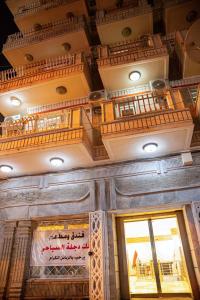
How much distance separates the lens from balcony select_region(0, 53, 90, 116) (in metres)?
8.80

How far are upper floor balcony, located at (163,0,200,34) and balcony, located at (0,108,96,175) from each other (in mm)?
6670

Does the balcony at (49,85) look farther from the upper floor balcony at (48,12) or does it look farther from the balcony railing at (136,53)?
the upper floor balcony at (48,12)

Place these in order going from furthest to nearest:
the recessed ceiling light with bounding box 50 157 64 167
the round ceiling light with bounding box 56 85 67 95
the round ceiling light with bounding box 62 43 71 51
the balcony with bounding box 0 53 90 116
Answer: the round ceiling light with bounding box 62 43 71 51
the round ceiling light with bounding box 56 85 67 95
the balcony with bounding box 0 53 90 116
the recessed ceiling light with bounding box 50 157 64 167

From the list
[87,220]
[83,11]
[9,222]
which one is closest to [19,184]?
[9,222]

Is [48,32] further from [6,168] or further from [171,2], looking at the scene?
[6,168]

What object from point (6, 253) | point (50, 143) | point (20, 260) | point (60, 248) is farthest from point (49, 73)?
point (20, 260)

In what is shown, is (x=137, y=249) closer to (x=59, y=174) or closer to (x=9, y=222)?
(x=59, y=174)

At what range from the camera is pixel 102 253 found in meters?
5.89

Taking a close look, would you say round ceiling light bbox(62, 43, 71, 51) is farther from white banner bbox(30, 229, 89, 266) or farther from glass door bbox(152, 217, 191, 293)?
glass door bbox(152, 217, 191, 293)

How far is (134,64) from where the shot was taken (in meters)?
8.38

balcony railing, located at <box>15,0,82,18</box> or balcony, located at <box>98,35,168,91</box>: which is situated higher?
balcony railing, located at <box>15,0,82,18</box>

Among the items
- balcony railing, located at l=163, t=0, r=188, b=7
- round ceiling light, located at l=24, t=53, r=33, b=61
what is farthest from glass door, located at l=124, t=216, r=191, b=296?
balcony railing, located at l=163, t=0, r=188, b=7

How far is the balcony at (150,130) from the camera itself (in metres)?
5.87

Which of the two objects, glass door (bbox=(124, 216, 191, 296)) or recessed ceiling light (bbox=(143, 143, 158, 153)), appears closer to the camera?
glass door (bbox=(124, 216, 191, 296))
